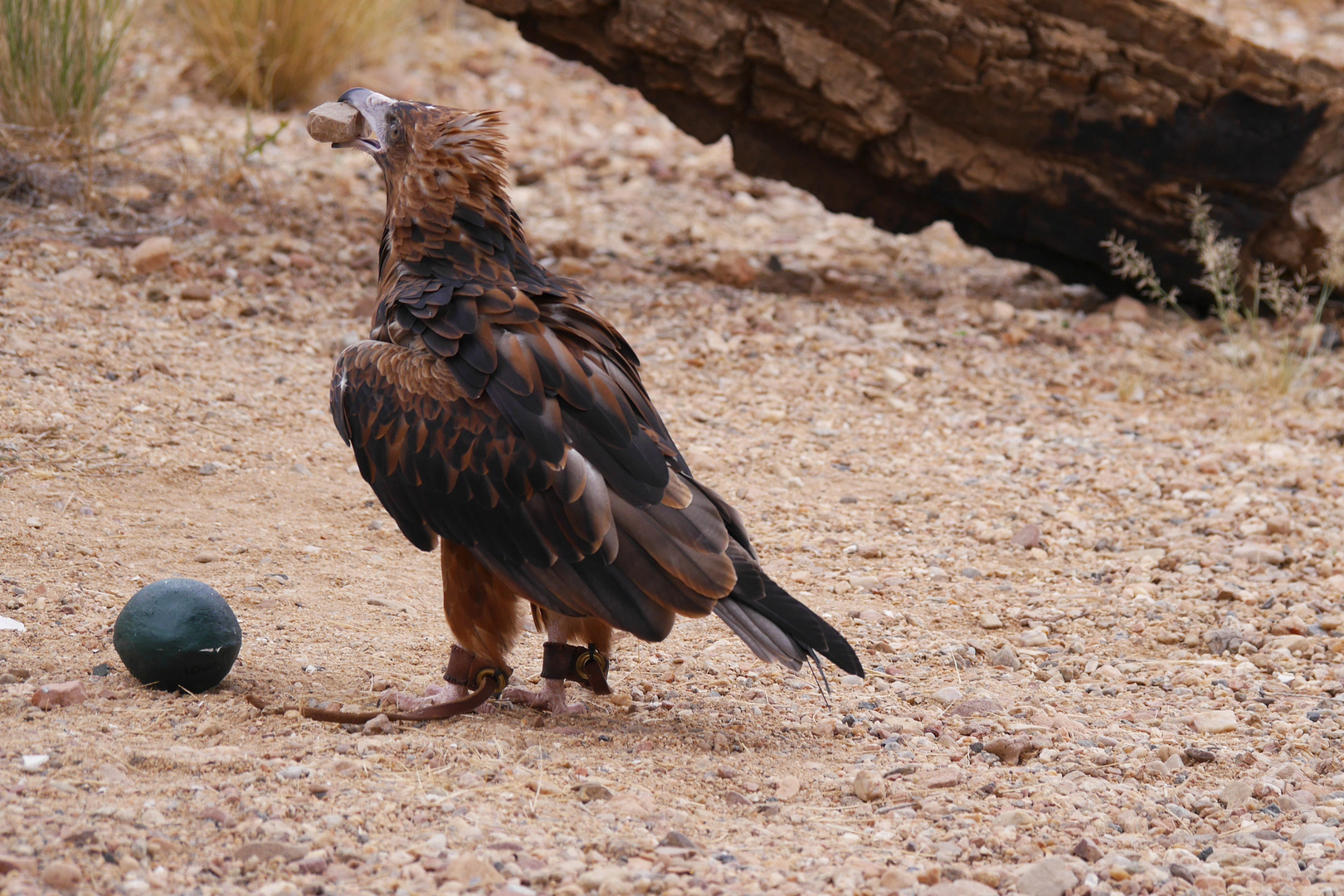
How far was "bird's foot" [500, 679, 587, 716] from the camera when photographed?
3512 millimetres

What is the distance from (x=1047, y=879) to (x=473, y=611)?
157 centimetres

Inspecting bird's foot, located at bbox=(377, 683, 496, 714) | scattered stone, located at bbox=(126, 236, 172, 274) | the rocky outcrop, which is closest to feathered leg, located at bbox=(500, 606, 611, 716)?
bird's foot, located at bbox=(377, 683, 496, 714)

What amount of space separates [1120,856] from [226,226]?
19.4 ft

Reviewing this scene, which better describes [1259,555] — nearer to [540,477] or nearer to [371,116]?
[540,477]

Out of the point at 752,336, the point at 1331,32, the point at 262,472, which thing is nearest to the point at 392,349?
the point at 262,472

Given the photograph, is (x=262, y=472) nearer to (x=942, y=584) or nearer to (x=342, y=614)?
(x=342, y=614)

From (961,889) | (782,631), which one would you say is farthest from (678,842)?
(782,631)

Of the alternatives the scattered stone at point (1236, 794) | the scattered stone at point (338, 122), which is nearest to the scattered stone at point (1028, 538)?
the scattered stone at point (1236, 794)

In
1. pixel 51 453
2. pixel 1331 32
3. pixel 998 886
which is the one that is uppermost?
pixel 1331 32

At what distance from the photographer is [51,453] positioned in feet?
15.6

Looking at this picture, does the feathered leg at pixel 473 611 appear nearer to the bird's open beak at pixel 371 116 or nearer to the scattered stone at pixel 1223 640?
the bird's open beak at pixel 371 116

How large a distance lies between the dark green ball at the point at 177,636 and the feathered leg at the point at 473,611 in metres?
0.45

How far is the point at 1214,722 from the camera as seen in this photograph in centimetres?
360

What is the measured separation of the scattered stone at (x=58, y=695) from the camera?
10.1 feet
